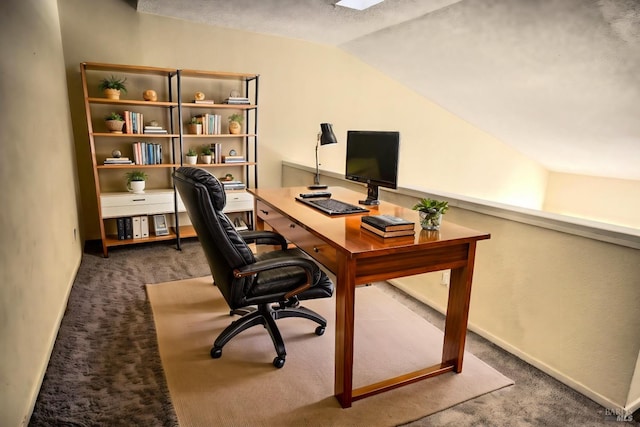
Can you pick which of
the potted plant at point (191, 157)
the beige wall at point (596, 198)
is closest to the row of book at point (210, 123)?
the potted plant at point (191, 157)

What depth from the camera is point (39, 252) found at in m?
2.12

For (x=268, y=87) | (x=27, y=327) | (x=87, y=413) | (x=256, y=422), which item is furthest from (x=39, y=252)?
(x=268, y=87)

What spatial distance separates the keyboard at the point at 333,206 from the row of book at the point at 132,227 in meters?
2.12

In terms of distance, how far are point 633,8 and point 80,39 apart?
430 centimetres

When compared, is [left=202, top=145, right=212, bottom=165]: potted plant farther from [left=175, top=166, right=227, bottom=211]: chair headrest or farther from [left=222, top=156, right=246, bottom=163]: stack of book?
[left=175, top=166, right=227, bottom=211]: chair headrest

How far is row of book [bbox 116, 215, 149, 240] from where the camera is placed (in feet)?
12.5

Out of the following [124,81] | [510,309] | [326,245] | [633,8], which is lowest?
[510,309]

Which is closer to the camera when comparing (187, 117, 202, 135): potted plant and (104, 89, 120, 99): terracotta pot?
(104, 89, 120, 99): terracotta pot

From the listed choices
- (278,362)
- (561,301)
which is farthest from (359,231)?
(561,301)

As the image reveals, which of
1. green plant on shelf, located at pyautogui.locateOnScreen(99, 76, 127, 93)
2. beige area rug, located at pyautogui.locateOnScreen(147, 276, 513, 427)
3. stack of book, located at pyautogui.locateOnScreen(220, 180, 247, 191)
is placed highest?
green plant on shelf, located at pyautogui.locateOnScreen(99, 76, 127, 93)

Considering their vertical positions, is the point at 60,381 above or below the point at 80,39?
below

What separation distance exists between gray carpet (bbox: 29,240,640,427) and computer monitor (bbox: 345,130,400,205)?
968mm

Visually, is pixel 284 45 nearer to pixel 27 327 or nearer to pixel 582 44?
pixel 582 44

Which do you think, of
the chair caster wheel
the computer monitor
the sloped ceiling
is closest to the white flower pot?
the sloped ceiling
